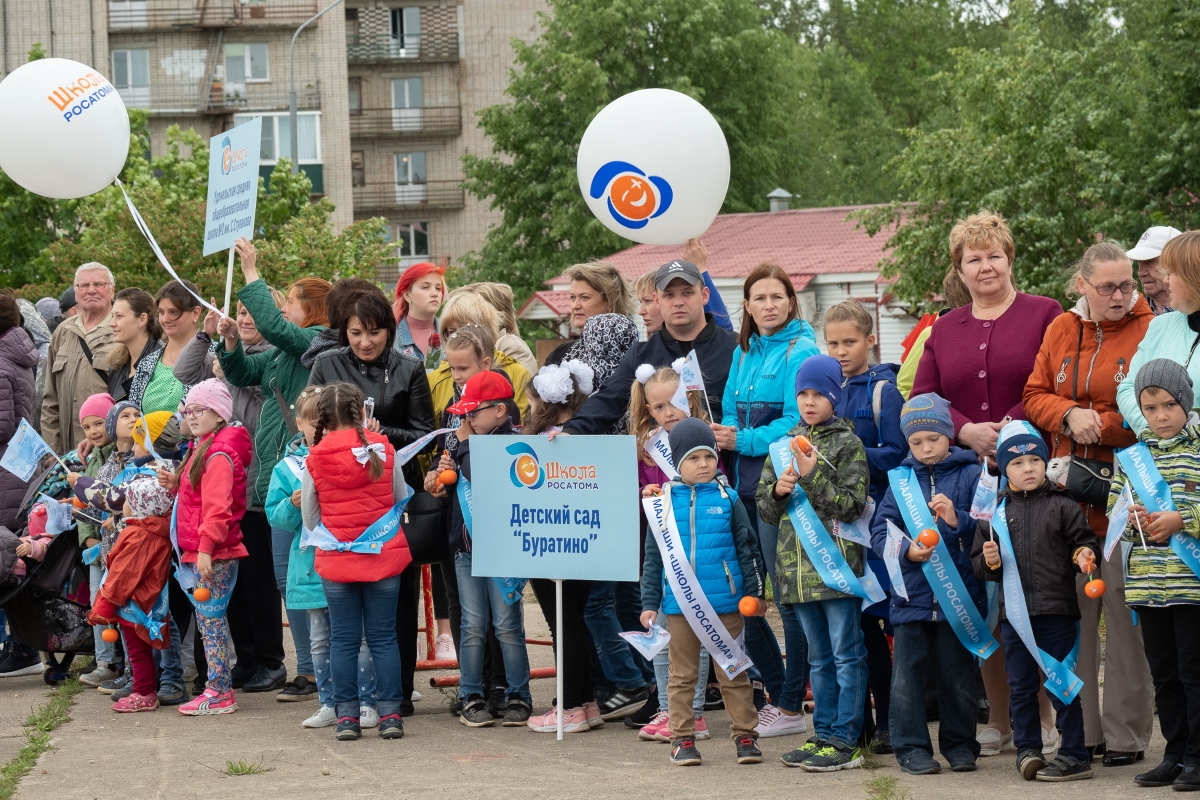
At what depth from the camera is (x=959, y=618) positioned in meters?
6.34

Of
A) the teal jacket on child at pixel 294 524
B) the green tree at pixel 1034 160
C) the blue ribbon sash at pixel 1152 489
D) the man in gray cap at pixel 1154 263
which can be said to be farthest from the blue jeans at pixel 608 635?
the green tree at pixel 1034 160

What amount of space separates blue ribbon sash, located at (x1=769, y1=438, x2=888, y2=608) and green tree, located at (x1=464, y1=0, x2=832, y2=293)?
38111 millimetres

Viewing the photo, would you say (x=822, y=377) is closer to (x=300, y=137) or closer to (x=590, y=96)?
(x=590, y=96)

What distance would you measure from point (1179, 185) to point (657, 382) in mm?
12916

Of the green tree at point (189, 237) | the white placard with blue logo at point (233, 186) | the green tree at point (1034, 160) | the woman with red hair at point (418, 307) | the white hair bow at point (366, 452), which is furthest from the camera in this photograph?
the green tree at point (189, 237)

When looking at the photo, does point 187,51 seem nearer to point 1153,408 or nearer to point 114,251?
point 114,251

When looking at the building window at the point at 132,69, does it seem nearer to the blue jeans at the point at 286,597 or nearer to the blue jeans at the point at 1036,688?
the blue jeans at the point at 286,597

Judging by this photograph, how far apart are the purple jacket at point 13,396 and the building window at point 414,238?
46400mm

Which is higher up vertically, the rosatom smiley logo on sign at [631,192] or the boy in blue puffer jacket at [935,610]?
the rosatom smiley logo on sign at [631,192]

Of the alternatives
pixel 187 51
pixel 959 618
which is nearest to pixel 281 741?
pixel 959 618

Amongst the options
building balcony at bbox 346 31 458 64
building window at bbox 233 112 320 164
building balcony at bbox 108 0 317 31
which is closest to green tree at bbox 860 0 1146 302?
building window at bbox 233 112 320 164

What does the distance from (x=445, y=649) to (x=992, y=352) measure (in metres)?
4.46

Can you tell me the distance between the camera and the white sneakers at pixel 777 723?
7270 millimetres

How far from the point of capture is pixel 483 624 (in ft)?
25.5
